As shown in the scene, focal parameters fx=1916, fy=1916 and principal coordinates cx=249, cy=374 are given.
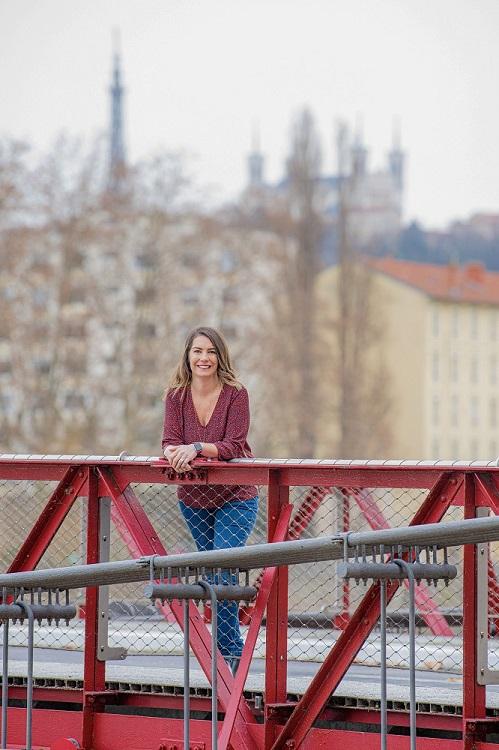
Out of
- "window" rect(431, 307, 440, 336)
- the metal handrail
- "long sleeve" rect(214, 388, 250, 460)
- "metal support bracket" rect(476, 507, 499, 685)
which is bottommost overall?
"metal support bracket" rect(476, 507, 499, 685)

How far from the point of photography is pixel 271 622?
8359 millimetres

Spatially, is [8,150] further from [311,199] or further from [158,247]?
[311,199]

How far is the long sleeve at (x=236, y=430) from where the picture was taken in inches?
344

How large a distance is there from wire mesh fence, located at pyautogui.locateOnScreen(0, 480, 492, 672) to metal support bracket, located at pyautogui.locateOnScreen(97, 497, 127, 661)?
122 millimetres

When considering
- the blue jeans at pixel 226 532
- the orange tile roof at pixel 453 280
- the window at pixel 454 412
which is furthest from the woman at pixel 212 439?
the orange tile roof at pixel 453 280

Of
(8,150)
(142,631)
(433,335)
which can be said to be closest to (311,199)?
(8,150)

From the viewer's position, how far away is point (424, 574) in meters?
7.12

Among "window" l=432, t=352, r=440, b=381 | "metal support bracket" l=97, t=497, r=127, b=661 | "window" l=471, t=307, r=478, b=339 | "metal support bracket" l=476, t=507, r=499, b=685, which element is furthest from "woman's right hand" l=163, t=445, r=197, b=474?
"window" l=471, t=307, r=478, b=339

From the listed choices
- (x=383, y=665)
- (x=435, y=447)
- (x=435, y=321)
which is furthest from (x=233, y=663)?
(x=435, y=321)

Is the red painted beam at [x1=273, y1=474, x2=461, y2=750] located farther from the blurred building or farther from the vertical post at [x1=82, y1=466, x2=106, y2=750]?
the blurred building

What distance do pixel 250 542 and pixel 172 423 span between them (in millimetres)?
2092

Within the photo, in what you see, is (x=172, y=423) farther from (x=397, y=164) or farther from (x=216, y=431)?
(x=397, y=164)

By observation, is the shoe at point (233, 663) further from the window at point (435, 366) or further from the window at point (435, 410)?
the window at point (435, 366)

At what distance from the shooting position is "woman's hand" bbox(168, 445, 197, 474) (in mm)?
8555
